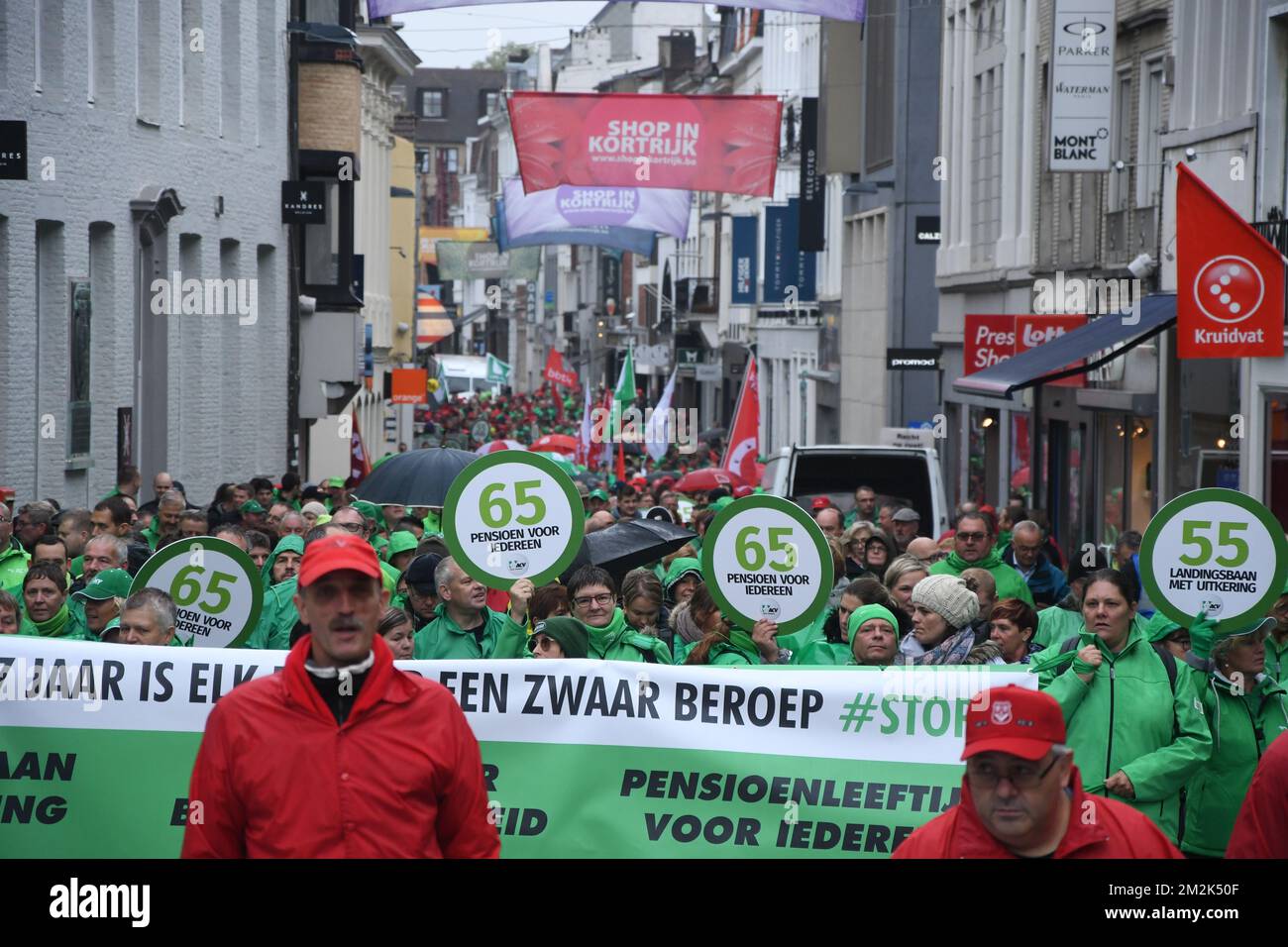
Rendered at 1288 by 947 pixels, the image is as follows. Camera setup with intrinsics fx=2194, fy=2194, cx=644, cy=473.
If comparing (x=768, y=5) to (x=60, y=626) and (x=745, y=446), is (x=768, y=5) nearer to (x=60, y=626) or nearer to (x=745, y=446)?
(x=60, y=626)

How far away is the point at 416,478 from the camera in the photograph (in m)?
17.3

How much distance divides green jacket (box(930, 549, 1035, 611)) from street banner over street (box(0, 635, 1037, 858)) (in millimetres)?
5178

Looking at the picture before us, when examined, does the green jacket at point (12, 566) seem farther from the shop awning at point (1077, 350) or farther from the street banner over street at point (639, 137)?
the street banner over street at point (639, 137)

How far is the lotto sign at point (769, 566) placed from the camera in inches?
368

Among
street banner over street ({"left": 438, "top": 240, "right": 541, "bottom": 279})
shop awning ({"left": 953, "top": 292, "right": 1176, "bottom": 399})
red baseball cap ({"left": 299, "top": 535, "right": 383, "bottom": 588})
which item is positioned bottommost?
red baseball cap ({"left": 299, "top": 535, "right": 383, "bottom": 588})

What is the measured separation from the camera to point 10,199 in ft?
65.6

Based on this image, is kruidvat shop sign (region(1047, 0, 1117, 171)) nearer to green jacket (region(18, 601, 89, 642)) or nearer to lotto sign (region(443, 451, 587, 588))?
lotto sign (region(443, 451, 587, 588))

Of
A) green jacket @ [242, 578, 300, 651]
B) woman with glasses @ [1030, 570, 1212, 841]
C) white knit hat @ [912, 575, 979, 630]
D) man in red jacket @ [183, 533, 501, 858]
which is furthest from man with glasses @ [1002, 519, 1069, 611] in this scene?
man in red jacket @ [183, 533, 501, 858]

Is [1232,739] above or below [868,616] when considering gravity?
below

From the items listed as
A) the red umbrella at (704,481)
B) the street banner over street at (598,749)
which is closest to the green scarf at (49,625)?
the street banner over street at (598,749)

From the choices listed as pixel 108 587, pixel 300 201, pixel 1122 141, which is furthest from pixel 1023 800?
pixel 300 201

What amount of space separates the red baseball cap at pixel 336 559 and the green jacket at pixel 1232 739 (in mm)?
4050

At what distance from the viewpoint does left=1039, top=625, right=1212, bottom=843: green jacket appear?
25.0 ft

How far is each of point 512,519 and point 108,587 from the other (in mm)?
1863
